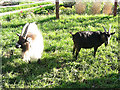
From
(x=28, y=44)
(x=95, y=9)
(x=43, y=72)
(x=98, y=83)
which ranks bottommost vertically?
(x=98, y=83)

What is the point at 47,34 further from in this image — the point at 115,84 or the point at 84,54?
the point at 115,84

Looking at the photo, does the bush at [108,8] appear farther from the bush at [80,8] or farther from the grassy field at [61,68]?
the grassy field at [61,68]

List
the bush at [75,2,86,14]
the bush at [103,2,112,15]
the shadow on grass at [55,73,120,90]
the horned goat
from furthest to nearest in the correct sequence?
the bush at [103,2,112,15], the bush at [75,2,86,14], the horned goat, the shadow on grass at [55,73,120,90]

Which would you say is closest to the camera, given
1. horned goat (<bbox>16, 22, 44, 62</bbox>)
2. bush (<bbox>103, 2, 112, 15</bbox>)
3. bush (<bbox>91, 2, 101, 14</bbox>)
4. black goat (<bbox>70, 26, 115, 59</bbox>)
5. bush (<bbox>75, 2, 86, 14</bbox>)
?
horned goat (<bbox>16, 22, 44, 62</bbox>)

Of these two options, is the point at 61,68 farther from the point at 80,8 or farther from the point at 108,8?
the point at 108,8

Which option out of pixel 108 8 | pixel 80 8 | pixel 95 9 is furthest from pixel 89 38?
pixel 108 8

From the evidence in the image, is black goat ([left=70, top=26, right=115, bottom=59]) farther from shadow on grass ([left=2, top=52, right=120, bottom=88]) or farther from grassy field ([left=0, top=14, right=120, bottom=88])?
shadow on grass ([left=2, top=52, right=120, bottom=88])

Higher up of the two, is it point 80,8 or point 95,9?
point 80,8

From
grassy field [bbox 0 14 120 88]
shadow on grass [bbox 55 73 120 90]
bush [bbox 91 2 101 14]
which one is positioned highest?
bush [bbox 91 2 101 14]

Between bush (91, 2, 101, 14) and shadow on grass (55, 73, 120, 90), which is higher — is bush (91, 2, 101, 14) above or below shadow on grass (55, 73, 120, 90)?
above

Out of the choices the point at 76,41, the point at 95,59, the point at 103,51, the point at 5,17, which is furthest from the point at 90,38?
the point at 5,17

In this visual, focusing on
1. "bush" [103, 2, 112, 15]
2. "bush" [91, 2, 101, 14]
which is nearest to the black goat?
"bush" [91, 2, 101, 14]

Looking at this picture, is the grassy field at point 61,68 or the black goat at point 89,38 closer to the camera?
the grassy field at point 61,68

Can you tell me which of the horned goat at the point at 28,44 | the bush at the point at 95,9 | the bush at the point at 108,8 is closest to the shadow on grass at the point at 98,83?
the horned goat at the point at 28,44
